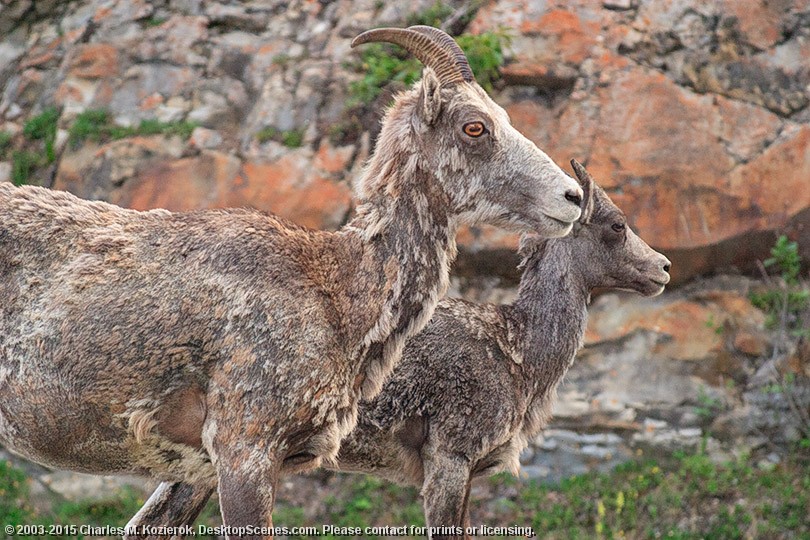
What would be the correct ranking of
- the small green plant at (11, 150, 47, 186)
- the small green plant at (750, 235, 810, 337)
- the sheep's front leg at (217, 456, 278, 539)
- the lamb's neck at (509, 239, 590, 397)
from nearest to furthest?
the sheep's front leg at (217, 456, 278, 539)
the lamb's neck at (509, 239, 590, 397)
the small green plant at (750, 235, 810, 337)
the small green plant at (11, 150, 47, 186)

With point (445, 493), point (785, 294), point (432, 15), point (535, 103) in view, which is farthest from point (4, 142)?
point (785, 294)

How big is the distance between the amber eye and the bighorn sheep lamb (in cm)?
187

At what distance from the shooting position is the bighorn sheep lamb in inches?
256

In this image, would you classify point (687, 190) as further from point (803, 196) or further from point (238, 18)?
point (238, 18)

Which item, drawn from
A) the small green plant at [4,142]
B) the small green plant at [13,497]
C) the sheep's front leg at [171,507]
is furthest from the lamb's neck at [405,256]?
the small green plant at [4,142]

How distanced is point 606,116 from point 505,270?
1740mm

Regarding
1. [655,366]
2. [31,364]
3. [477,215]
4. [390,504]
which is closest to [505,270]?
[655,366]

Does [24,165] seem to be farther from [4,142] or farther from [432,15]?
[432,15]

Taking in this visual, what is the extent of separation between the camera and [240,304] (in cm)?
497

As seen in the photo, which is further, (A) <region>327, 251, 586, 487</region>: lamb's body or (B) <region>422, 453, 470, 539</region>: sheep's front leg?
(A) <region>327, 251, 586, 487</region>: lamb's body

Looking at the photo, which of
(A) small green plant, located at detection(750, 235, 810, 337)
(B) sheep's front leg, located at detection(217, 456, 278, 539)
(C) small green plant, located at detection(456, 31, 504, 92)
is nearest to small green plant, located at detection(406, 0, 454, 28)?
(C) small green plant, located at detection(456, 31, 504, 92)

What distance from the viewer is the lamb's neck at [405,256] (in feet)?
17.2

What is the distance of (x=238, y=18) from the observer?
1126 cm

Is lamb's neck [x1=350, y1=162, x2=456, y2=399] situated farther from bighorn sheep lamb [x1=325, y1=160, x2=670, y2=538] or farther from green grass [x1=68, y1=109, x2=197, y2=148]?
green grass [x1=68, y1=109, x2=197, y2=148]
